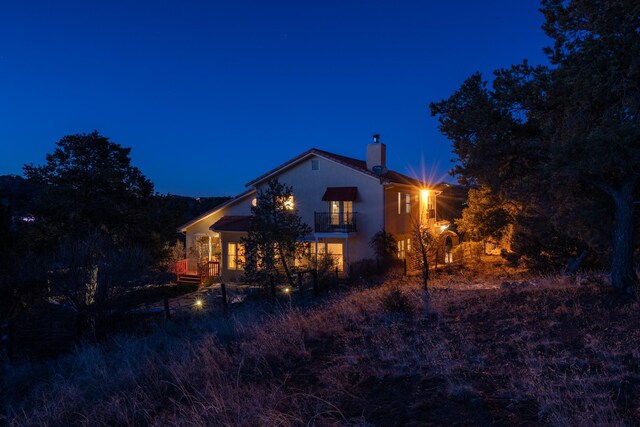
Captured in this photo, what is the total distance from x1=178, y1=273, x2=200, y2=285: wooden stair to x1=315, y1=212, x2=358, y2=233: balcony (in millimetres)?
7868

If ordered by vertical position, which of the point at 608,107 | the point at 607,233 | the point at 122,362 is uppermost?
the point at 608,107

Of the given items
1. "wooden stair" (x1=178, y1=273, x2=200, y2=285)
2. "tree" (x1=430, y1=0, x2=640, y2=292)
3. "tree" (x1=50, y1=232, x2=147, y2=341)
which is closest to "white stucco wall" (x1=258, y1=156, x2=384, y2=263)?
"wooden stair" (x1=178, y1=273, x2=200, y2=285)

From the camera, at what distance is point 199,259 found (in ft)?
87.5

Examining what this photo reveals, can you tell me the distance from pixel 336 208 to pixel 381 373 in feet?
62.2

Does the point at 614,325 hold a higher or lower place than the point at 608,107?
lower

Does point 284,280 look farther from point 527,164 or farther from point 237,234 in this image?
point 527,164

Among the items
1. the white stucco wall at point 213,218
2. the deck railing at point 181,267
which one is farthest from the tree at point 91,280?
Answer: the white stucco wall at point 213,218

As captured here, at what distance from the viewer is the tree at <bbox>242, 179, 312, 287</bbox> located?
18359 millimetres

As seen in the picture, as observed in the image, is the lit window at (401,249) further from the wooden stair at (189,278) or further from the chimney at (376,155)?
the wooden stair at (189,278)

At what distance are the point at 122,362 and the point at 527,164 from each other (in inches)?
423

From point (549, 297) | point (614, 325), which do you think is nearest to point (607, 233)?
point (549, 297)

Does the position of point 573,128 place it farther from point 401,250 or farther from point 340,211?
point 401,250

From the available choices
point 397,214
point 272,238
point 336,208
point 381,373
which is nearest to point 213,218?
point 336,208

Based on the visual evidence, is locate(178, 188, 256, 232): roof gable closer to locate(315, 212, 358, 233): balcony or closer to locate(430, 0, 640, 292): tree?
locate(315, 212, 358, 233): balcony
